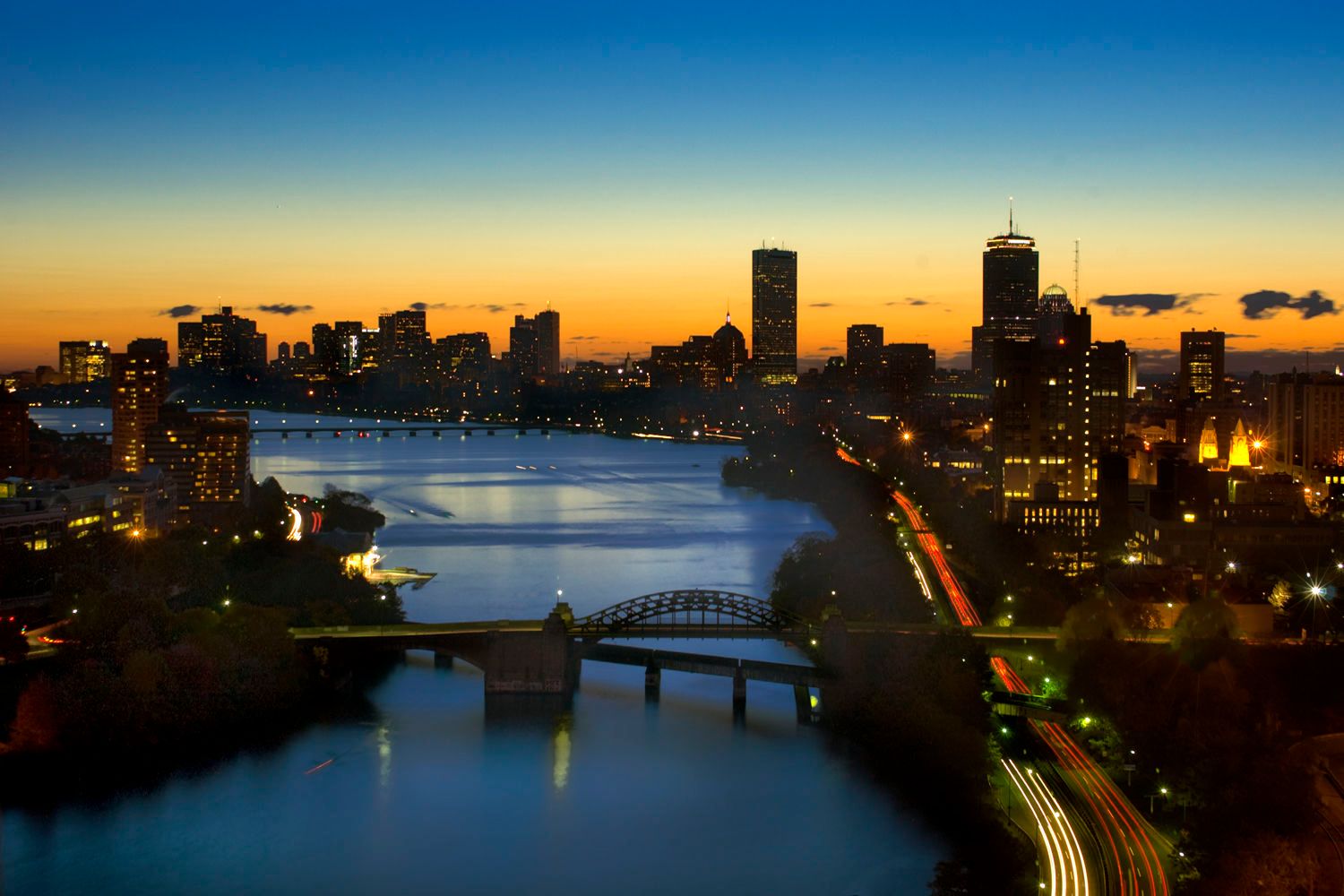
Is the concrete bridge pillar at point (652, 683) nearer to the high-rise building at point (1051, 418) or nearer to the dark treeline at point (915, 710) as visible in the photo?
the dark treeline at point (915, 710)

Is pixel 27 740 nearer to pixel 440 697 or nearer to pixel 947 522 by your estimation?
pixel 440 697

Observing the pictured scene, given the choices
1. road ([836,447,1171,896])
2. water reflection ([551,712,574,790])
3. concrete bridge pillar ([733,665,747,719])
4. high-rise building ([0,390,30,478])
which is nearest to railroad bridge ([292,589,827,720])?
concrete bridge pillar ([733,665,747,719])

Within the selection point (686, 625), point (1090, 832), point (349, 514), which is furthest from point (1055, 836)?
point (349, 514)

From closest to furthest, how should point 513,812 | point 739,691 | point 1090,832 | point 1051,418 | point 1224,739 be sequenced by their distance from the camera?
point 1090,832, point 1224,739, point 513,812, point 739,691, point 1051,418

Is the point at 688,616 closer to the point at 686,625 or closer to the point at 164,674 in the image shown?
the point at 686,625

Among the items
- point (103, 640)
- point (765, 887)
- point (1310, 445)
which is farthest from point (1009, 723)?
point (1310, 445)

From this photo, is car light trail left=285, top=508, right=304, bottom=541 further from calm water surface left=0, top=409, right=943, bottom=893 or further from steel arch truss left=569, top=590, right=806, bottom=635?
steel arch truss left=569, top=590, right=806, bottom=635

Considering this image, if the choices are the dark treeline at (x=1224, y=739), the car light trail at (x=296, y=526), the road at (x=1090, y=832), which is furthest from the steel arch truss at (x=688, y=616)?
the car light trail at (x=296, y=526)
